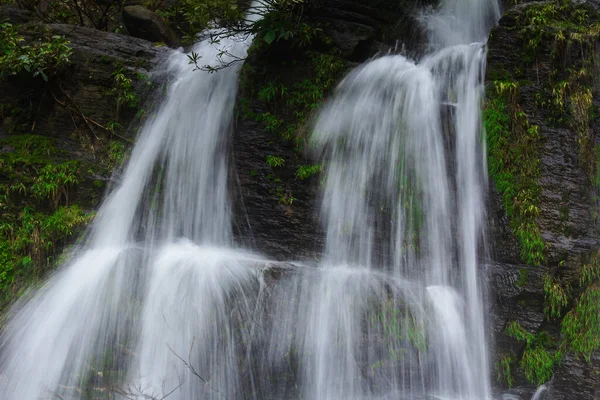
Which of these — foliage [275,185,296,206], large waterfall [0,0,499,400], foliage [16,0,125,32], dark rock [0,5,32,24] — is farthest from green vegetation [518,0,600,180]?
dark rock [0,5,32,24]

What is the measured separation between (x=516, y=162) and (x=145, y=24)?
7.33 meters

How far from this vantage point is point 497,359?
430cm

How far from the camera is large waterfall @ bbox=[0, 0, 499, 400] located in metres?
4.12

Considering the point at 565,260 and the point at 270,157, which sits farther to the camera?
the point at 270,157

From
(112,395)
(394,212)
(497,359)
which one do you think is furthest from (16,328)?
(497,359)

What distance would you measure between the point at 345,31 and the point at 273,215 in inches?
123

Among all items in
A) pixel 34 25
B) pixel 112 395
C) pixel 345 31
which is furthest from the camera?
pixel 34 25

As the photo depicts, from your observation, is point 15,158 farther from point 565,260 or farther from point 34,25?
point 565,260

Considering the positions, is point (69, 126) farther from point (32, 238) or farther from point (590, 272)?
point (590, 272)

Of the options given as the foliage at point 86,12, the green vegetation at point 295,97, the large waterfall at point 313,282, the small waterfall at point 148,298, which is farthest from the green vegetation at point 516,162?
the foliage at point 86,12

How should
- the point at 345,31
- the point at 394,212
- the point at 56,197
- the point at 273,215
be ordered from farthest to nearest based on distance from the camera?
the point at 345,31 < the point at 56,197 < the point at 273,215 < the point at 394,212

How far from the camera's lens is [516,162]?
4984mm

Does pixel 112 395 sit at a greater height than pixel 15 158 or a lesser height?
lesser

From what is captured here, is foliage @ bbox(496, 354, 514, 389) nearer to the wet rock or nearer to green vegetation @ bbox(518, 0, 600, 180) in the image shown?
green vegetation @ bbox(518, 0, 600, 180)
